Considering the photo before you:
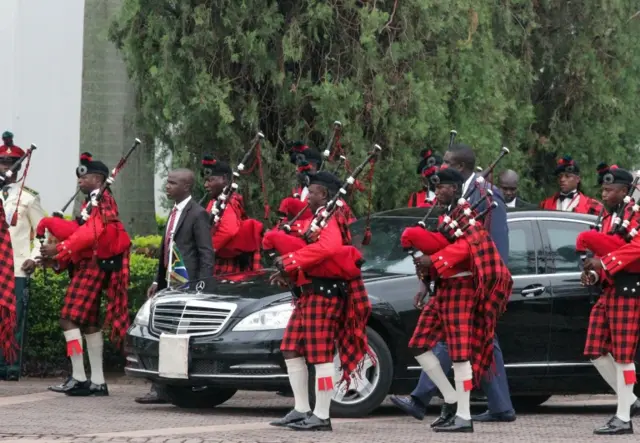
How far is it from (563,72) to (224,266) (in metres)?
8.21

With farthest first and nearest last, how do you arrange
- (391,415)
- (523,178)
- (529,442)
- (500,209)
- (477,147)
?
1. (523,178)
2. (477,147)
3. (391,415)
4. (500,209)
5. (529,442)

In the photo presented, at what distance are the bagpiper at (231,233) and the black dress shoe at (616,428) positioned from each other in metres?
3.76

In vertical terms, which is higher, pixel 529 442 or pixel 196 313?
pixel 196 313

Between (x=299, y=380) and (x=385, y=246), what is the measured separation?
1943 millimetres

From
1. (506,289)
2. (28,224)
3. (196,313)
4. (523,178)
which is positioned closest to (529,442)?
(506,289)

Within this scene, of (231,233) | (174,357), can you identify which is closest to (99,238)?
(231,233)

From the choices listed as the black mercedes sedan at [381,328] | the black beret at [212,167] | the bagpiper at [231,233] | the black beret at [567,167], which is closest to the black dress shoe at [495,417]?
the black mercedes sedan at [381,328]

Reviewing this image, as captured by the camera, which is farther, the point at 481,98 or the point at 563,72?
the point at 563,72

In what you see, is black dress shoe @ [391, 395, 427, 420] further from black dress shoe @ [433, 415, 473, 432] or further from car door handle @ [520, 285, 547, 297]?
car door handle @ [520, 285, 547, 297]

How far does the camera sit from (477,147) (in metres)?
17.5

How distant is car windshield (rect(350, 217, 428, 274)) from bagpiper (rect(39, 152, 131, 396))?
6.27 feet

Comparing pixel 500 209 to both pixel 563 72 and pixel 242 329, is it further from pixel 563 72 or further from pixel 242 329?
pixel 563 72

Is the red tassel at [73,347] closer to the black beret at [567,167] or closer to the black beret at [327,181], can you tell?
the black beret at [327,181]

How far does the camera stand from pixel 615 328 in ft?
35.8
